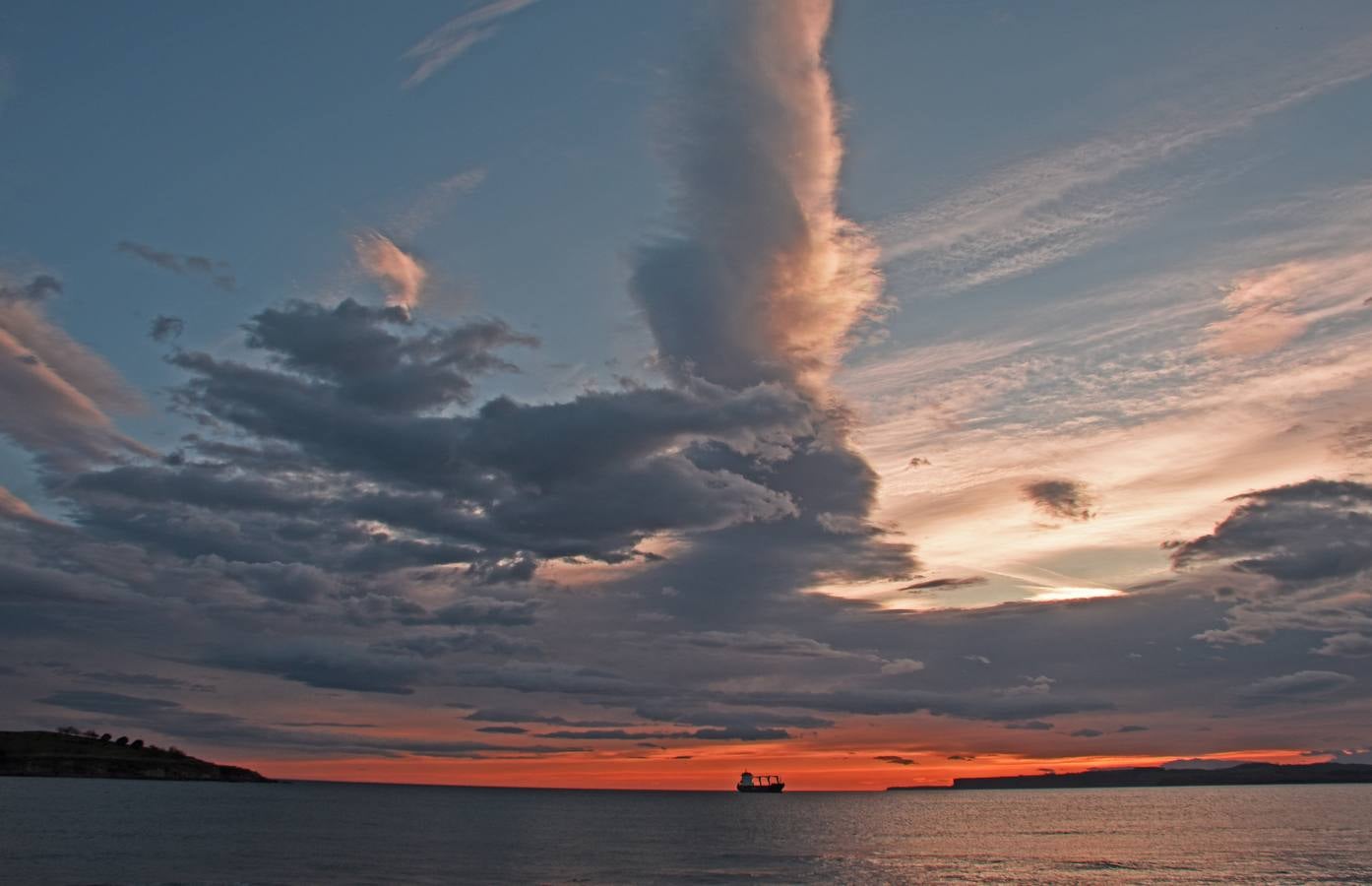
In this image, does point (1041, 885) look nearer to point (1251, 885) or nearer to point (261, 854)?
point (1251, 885)

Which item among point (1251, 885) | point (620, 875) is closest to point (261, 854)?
point (620, 875)

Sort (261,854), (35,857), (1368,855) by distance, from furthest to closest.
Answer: (1368,855) → (261,854) → (35,857)

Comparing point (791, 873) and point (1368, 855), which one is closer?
point (791, 873)

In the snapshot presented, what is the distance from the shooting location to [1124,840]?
18275 cm

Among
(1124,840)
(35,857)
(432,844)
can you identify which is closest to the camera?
(35,857)

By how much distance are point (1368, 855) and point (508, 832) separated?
140 m

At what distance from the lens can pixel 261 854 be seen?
129625mm

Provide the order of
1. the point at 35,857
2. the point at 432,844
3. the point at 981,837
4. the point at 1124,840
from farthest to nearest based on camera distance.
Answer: the point at 981,837 → the point at 1124,840 → the point at 432,844 → the point at 35,857

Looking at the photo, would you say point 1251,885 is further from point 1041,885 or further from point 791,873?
point 791,873

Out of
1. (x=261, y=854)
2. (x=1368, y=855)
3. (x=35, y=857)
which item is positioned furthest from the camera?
(x=1368, y=855)

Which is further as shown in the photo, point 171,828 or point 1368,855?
point 171,828

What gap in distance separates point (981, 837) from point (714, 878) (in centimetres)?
10457

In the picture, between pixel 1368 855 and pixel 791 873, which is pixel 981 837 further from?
pixel 791 873

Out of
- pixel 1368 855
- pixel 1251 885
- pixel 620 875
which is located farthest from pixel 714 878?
pixel 1368 855
